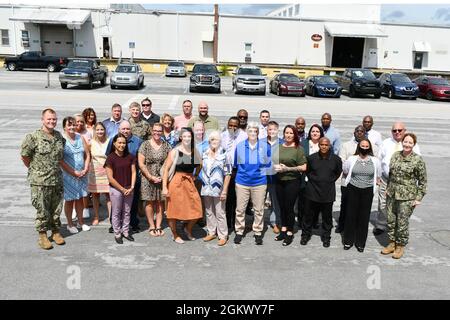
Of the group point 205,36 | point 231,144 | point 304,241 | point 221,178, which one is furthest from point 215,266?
point 205,36

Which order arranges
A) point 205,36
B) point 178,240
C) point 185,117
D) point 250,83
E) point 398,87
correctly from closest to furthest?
point 178,240
point 185,117
point 250,83
point 398,87
point 205,36

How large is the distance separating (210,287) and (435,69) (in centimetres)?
5066

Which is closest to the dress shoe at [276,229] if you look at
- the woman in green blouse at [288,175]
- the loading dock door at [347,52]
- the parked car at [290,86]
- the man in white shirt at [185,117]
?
the woman in green blouse at [288,175]

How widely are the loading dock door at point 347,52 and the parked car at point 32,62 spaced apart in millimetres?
28606

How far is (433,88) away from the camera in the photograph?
30031 mm

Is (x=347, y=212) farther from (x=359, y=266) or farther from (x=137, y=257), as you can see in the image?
(x=137, y=257)

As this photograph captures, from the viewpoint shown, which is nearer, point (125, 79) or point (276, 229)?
point (276, 229)

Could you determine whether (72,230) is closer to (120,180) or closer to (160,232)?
(120,180)

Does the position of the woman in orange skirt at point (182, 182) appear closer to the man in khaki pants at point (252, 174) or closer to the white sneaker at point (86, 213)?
the man in khaki pants at point (252, 174)

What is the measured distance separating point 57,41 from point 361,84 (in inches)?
1292

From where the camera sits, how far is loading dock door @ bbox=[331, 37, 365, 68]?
49.4 m

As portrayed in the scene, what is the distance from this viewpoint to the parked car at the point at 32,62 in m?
39.4

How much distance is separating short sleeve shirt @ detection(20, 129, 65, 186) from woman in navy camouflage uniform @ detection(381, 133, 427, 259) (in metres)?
4.67

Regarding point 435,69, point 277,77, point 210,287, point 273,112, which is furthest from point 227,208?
point 435,69
